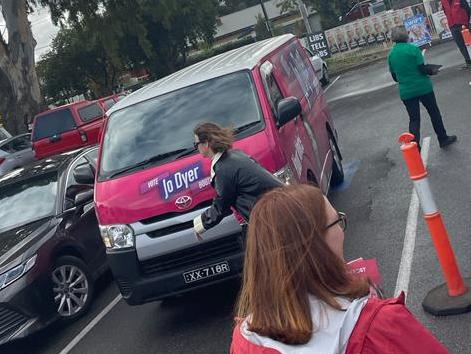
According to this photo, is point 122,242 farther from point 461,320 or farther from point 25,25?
point 25,25

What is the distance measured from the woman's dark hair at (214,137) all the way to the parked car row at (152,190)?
89 centimetres

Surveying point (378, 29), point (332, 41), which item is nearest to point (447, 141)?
point (378, 29)

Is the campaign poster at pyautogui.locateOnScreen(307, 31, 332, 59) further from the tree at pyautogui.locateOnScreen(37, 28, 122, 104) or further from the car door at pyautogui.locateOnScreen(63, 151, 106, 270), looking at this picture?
the tree at pyautogui.locateOnScreen(37, 28, 122, 104)

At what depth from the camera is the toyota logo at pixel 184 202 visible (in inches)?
233

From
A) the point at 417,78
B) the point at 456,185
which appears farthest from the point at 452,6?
the point at 456,185

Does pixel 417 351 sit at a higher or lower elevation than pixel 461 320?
higher

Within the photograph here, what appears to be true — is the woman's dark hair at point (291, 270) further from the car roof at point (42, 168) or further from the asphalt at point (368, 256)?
the car roof at point (42, 168)

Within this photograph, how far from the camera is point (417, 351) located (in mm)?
1861

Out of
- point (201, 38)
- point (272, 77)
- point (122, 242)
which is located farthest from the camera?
point (201, 38)

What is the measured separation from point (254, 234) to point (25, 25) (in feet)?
90.9

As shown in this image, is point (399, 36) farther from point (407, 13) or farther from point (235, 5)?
point (235, 5)

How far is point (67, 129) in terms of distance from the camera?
19844 mm

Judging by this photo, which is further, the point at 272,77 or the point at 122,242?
the point at 272,77

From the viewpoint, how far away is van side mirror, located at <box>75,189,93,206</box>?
8.20 metres
